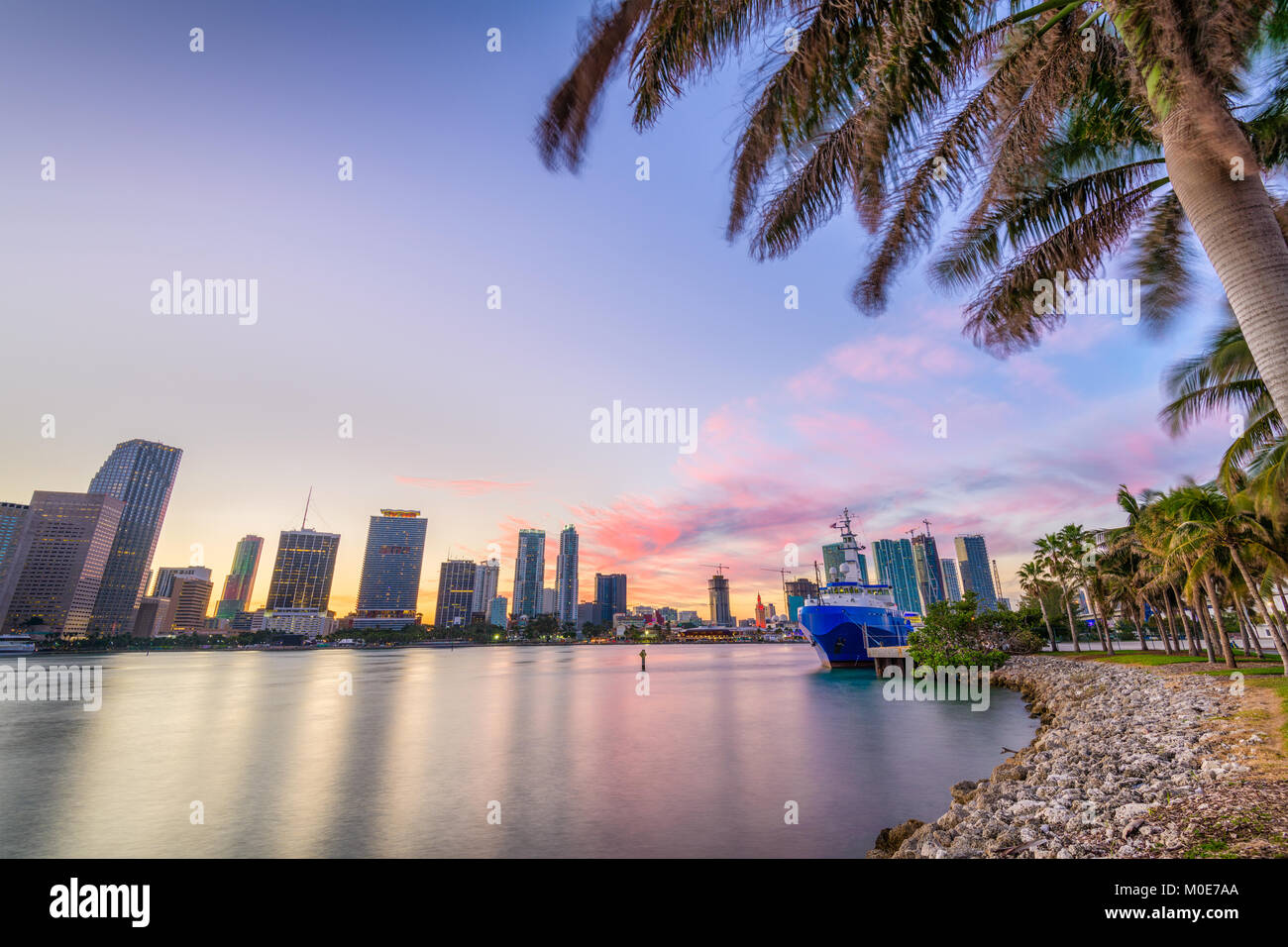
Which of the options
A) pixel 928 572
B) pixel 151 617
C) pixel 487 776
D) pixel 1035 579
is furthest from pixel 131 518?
pixel 928 572

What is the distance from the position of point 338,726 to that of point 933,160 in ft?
100

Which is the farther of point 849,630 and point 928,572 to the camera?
point 928,572

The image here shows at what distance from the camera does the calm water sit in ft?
35.0

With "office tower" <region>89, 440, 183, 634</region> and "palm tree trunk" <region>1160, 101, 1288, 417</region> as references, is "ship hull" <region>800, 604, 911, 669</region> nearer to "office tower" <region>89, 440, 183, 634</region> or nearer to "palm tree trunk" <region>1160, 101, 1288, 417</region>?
"palm tree trunk" <region>1160, 101, 1288, 417</region>

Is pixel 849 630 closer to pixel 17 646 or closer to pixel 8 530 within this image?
pixel 17 646

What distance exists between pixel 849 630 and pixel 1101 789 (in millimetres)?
44627

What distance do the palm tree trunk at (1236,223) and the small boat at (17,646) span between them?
169239mm

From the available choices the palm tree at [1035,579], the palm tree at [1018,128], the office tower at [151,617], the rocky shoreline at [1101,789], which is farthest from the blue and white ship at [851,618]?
the office tower at [151,617]

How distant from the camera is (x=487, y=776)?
1573 centimetres

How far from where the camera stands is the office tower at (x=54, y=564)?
126 metres

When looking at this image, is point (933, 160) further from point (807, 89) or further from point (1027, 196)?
point (807, 89)

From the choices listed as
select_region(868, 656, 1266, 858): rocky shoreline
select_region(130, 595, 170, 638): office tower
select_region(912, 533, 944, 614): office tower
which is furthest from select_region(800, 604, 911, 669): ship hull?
select_region(130, 595, 170, 638): office tower

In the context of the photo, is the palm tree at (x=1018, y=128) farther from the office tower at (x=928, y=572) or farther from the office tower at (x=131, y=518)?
the office tower at (x=131, y=518)
